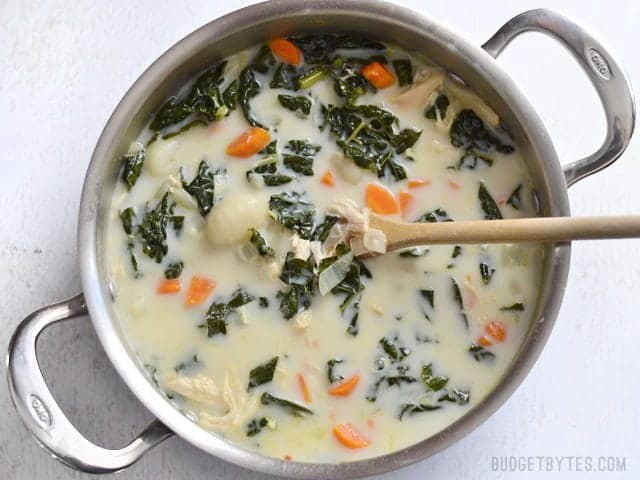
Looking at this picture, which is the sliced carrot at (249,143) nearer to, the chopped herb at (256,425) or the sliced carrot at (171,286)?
the sliced carrot at (171,286)

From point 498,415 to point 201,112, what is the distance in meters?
1.33

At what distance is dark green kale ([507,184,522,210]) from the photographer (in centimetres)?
285

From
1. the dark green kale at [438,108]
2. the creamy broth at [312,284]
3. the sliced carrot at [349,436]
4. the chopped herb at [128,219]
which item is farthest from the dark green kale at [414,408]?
the chopped herb at [128,219]

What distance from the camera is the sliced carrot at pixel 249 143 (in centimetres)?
282

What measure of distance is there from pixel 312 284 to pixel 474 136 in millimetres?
674

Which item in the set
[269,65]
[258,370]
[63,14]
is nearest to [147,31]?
[63,14]

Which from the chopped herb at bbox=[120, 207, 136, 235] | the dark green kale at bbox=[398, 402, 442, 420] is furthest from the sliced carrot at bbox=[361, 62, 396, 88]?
the dark green kale at bbox=[398, 402, 442, 420]

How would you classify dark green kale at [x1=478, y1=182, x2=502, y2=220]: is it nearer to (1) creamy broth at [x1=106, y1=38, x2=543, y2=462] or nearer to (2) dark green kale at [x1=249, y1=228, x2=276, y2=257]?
(1) creamy broth at [x1=106, y1=38, x2=543, y2=462]

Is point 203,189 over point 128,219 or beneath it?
over

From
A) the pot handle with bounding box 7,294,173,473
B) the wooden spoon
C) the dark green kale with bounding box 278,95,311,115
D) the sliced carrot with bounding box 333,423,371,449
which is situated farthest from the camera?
the dark green kale with bounding box 278,95,311,115

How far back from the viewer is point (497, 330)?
9.14 ft

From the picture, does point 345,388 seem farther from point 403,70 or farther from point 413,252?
point 403,70

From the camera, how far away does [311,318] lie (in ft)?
9.07

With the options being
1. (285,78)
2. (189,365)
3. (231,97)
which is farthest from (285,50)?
(189,365)
